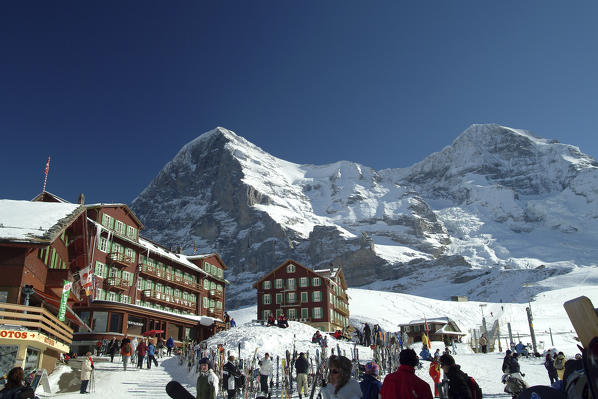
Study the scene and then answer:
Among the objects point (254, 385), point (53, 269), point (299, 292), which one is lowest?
point (254, 385)

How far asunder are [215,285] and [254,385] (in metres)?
45.4

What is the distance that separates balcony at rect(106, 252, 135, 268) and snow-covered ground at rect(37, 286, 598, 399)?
12.8m

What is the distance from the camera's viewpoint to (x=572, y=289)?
10181 centimetres

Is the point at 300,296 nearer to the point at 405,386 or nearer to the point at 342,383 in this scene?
the point at 342,383

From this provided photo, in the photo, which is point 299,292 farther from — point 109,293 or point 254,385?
point 254,385

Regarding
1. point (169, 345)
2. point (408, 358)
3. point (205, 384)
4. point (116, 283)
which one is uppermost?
point (116, 283)

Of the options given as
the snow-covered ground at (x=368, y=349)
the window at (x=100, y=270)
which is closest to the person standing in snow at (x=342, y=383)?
the snow-covered ground at (x=368, y=349)

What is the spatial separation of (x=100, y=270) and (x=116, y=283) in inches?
92.6

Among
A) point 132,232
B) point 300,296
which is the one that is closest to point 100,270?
point 132,232

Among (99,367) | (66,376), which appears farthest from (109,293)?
(66,376)

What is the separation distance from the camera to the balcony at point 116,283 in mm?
43500

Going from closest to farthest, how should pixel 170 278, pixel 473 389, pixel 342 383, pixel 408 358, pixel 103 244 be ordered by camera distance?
pixel 408 358 → pixel 342 383 → pixel 473 389 → pixel 103 244 → pixel 170 278

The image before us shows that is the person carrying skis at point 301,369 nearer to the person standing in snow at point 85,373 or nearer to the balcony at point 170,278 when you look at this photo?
the person standing in snow at point 85,373

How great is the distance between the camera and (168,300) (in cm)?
5244
